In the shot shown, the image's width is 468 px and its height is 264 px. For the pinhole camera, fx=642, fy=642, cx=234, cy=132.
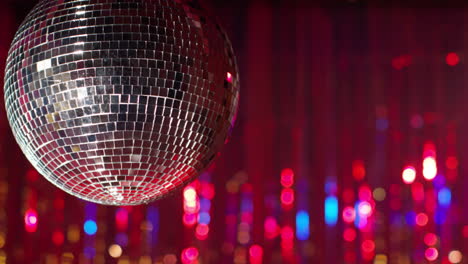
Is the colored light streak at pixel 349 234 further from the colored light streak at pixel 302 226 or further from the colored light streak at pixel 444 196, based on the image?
the colored light streak at pixel 444 196

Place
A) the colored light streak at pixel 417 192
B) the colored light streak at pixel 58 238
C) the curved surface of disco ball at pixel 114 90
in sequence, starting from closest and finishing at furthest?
the curved surface of disco ball at pixel 114 90, the colored light streak at pixel 58 238, the colored light streak at pixel 417 192

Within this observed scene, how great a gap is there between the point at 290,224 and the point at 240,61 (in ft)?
1.99

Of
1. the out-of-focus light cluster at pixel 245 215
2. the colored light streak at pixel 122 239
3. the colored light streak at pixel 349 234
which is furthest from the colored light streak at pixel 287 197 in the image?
the colored light streak at pixel 122 239

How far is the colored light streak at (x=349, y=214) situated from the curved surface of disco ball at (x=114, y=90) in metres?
1.78

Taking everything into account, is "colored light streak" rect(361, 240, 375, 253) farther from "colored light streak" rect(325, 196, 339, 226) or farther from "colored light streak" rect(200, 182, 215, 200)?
"colored light streak" rect(200, 182, 215, 200)

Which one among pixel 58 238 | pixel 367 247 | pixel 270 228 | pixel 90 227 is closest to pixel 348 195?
pixel 367 247

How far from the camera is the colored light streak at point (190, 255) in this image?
2.17 m

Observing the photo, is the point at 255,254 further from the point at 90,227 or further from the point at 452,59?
the point at 452,59

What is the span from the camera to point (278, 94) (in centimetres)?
231

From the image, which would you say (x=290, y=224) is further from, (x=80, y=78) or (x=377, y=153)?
(x=80, y=78)

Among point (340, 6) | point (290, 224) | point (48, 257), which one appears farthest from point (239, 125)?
point (48, 257)

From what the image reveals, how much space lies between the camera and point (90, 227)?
7.12 feet

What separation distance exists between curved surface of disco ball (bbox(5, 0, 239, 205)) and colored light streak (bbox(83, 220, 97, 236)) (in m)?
1.69

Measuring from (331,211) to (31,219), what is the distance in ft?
3.38
